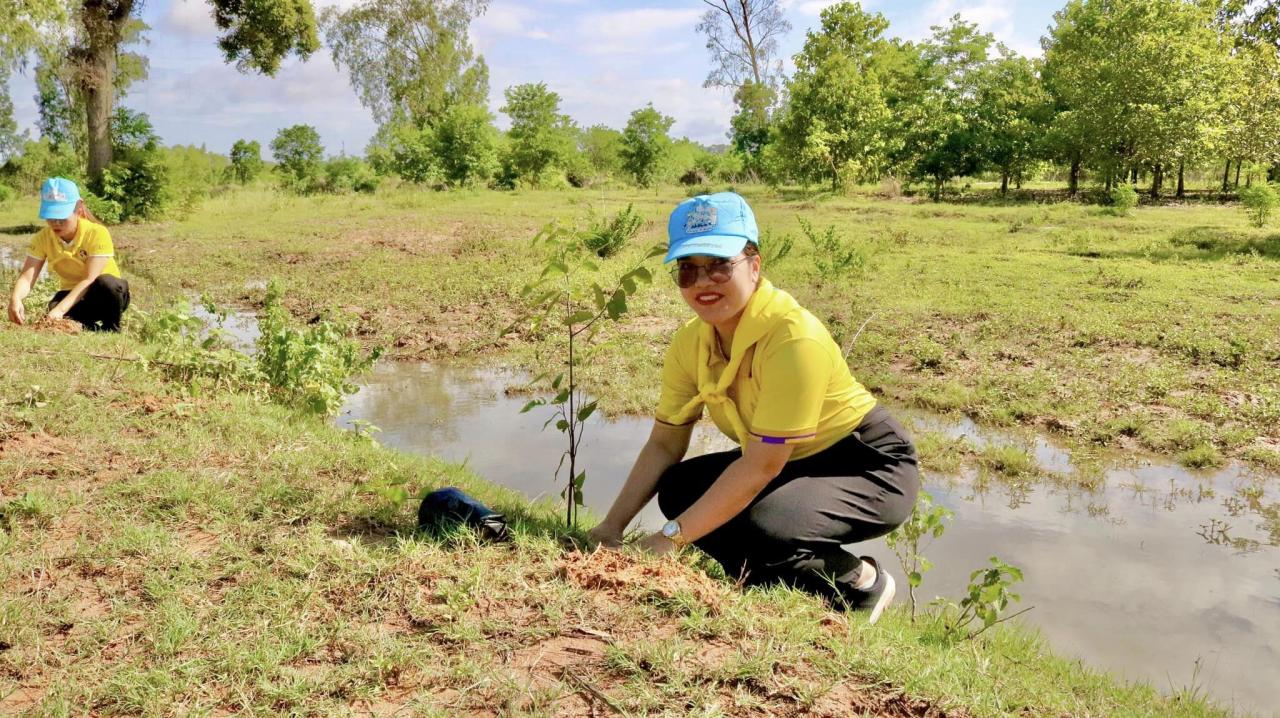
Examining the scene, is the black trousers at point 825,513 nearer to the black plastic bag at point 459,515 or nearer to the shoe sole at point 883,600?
the shoe sole at point 883,600

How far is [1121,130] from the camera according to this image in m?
23.0

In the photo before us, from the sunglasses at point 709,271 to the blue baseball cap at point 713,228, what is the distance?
5cm

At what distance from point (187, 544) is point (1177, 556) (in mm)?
4416

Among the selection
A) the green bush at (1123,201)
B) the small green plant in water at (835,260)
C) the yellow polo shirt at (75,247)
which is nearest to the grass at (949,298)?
the small green plant in water at (835,260)

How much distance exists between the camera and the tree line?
734 inches

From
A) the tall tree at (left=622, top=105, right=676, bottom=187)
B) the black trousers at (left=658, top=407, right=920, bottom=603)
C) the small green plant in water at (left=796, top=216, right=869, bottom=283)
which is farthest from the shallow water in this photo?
the tall tree at (left=622, top=105, right=676, bottom=187)

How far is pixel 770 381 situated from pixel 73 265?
600 centimetres

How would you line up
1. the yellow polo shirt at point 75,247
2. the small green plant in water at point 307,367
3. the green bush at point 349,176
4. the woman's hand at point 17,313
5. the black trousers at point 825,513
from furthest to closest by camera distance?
1. the green bush at point 349,176
2. the yellow polo shirt at point 75,247
3. the woman's hand at point 17,313
4. the small green plant in water at point 307,367
5. the black trousers at point 825,513

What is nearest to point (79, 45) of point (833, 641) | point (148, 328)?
point (148, 328)

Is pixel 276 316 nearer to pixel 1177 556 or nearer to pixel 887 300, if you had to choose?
pixel 1177 556

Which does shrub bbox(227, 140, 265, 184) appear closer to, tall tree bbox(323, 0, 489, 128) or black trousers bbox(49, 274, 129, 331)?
tall tree bbox(323, 0, 489, 128)

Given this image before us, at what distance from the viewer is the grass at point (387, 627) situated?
2.09 metres

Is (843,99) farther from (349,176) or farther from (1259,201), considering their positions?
(349,176)

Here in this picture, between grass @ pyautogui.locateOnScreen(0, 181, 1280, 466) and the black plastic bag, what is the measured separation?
2.81 ft
